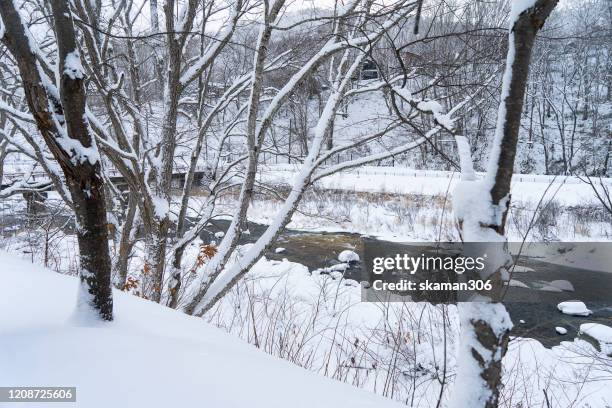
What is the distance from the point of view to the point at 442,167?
28.3 meters

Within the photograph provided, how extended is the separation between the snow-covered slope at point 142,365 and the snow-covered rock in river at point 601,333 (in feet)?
23.3

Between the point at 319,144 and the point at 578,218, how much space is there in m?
14.8

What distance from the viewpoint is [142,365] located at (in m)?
1.54

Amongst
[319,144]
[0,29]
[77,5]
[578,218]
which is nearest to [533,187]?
[578,218]

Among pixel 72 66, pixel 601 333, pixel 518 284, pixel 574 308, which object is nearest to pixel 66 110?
pixel 72 66

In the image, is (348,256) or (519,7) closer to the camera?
(519,7)

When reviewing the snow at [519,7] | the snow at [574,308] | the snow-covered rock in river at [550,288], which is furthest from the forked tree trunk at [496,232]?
the snow-covered rock in river at [550,288]

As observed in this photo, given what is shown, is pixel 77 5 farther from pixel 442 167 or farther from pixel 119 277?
pixel 442 167

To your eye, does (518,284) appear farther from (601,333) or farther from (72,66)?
(72,66)

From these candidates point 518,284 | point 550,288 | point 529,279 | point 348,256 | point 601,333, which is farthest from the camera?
point 348,256

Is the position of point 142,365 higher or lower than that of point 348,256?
higher

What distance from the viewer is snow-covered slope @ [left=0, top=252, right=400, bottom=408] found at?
53.9 inches

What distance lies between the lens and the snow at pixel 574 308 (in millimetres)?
8297

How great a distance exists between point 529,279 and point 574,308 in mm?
1856
